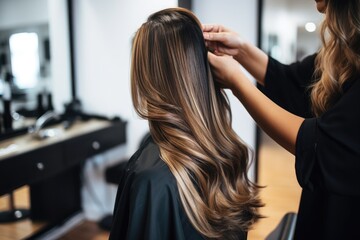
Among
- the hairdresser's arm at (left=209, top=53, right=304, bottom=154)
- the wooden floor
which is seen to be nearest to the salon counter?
the wooden floor

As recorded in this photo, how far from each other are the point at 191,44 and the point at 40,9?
183 cm

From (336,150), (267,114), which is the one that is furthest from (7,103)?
(336,150)

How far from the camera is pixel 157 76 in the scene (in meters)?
0.92

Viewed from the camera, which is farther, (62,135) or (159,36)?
(62,135)

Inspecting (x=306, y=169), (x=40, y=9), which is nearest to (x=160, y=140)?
(x=306, y=169)

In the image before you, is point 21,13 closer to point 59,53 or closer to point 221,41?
point 59,53

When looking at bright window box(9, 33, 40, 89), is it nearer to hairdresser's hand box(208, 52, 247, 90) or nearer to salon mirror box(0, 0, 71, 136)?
salon mirror box(0, 0, 71, 136)

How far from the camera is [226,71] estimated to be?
911 millimetres

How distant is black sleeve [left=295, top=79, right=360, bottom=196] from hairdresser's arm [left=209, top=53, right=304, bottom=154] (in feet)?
0.12

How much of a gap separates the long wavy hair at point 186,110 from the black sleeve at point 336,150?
0.26 metres

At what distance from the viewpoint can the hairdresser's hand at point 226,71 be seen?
0.88 meters

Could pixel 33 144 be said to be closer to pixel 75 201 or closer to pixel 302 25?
pixel 75 201

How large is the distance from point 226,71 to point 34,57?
184 cm

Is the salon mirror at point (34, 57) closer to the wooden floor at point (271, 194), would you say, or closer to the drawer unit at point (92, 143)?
the drawer unit at point (92, 143)
